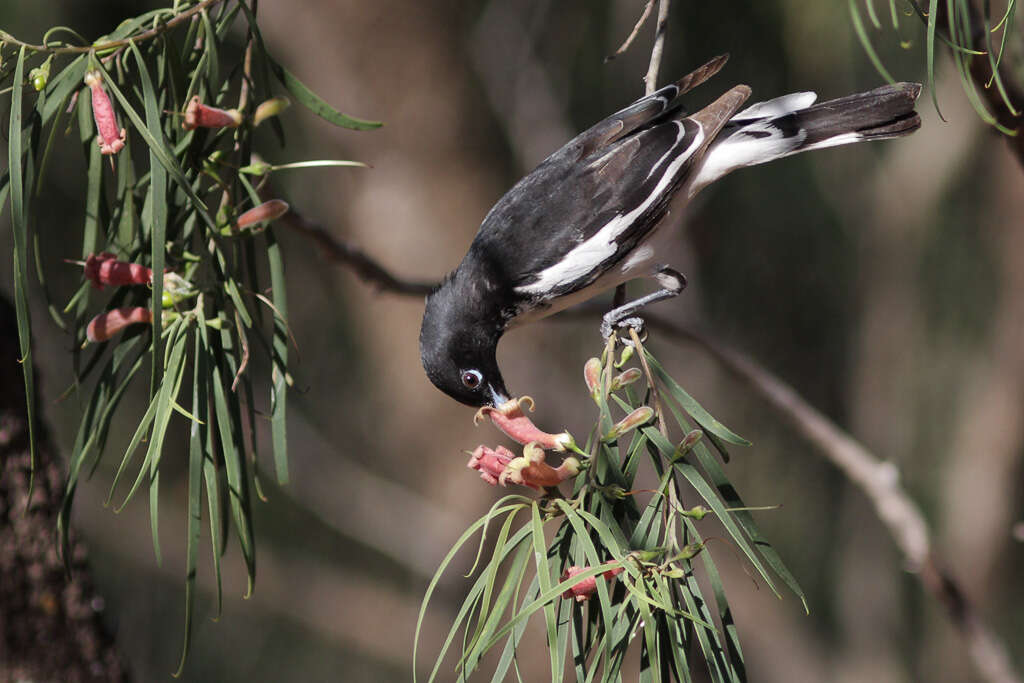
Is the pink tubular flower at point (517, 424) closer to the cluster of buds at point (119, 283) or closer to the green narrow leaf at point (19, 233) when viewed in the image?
the cluster of buds at point (119, 283)

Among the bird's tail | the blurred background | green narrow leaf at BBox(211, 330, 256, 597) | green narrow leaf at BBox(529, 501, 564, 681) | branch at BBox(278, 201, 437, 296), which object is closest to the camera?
green narrow leaf at BBox(529, 501, 564, 681)

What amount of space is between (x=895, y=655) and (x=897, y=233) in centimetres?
255

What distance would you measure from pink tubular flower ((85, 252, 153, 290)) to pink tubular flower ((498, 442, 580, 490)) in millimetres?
539

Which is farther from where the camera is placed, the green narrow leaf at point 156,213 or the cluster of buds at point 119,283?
the cluster of buds at point 119,283

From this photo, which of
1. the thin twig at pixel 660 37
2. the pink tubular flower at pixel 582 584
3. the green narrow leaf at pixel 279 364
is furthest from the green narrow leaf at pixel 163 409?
the thin twig at pixel 660 37

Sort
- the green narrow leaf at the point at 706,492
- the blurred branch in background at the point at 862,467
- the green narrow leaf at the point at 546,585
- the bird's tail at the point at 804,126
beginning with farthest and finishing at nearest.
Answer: the blurred branch in background at the point at 862,467 < the bird's tail at the point at 804,126 < the green narrow leaf at the point at 706,492 < the green narrow leaf at the point at 546,585

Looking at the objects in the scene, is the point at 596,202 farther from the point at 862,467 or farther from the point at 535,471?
the point at 862,467

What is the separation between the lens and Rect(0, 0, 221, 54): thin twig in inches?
45.1

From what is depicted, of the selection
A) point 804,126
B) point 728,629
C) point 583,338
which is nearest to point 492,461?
point 728,629

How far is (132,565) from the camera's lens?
20.5 feet

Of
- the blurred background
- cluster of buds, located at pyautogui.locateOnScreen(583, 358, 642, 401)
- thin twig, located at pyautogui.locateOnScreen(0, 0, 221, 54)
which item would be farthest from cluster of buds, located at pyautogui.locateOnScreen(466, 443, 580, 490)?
the blurred background

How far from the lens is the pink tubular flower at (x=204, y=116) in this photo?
1359 mm

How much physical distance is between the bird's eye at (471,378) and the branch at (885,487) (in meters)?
0.93

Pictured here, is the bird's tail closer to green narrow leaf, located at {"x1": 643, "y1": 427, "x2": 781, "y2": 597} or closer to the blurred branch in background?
the blurred branch in background
